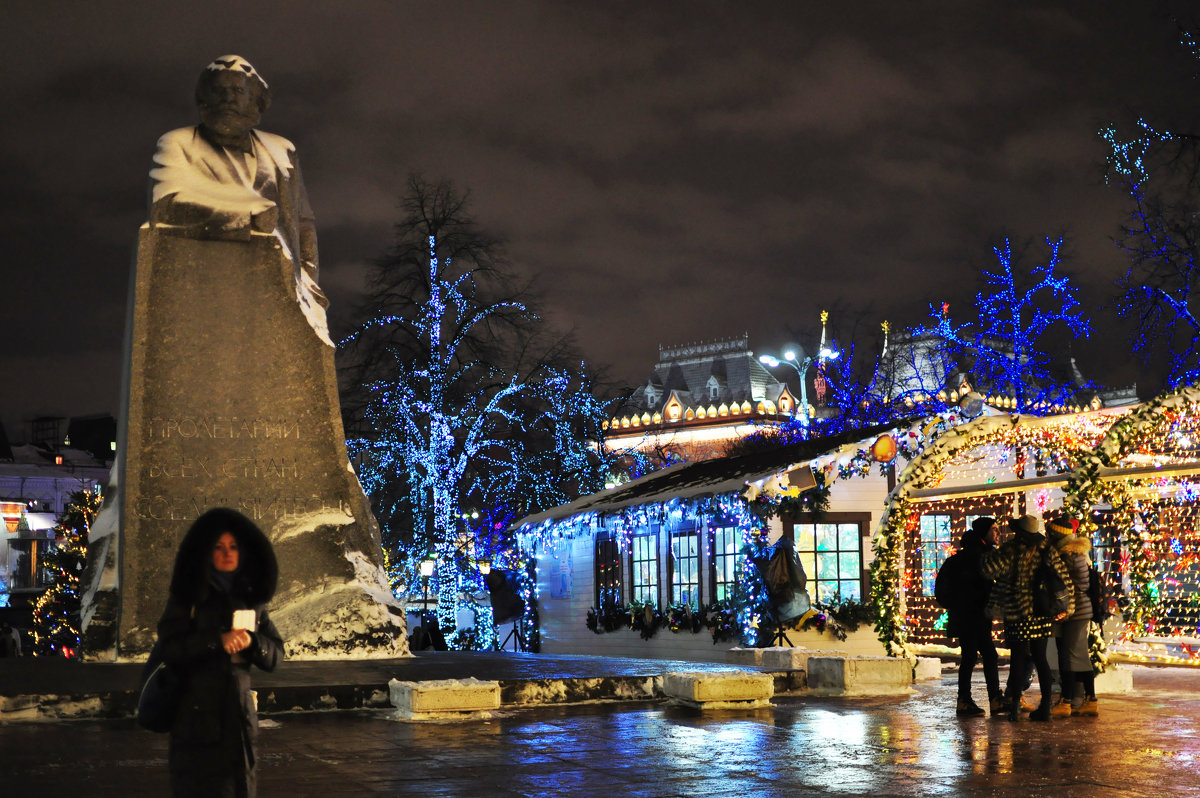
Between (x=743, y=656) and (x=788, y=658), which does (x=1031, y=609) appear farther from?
(x=743, y=656)

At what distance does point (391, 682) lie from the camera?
35.6 ft

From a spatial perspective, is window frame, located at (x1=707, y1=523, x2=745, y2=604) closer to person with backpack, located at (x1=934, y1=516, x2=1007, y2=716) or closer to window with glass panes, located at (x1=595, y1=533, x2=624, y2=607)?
window with glass panes, located at (x1=595, y1=533, x2=624, y2=607)

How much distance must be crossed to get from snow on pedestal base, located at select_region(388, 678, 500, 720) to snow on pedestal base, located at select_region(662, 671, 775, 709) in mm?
1588

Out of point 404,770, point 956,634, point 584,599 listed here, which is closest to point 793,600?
point 956,634

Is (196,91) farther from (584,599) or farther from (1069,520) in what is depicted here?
(584,599)

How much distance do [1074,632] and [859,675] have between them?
8.57 feet

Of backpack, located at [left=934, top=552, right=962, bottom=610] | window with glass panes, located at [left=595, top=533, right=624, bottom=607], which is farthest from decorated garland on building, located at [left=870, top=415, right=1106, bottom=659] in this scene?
window with glass panes, located at [left=595, top=533, right=624, bottom=607]

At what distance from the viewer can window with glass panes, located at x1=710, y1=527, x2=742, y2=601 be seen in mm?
21688

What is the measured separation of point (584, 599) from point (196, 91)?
15427mm

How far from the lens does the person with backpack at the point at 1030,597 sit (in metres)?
10.7

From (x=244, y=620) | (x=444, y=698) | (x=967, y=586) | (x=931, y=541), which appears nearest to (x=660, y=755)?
(x=444, y=698)

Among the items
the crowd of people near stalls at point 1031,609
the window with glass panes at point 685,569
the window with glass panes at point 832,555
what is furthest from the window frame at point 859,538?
the crowd of people near stalls at point 1031,609

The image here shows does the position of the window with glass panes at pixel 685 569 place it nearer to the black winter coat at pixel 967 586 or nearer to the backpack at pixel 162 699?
the black winter coat at pixel 967 586

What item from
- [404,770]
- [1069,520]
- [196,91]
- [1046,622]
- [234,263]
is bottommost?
[404,770]
